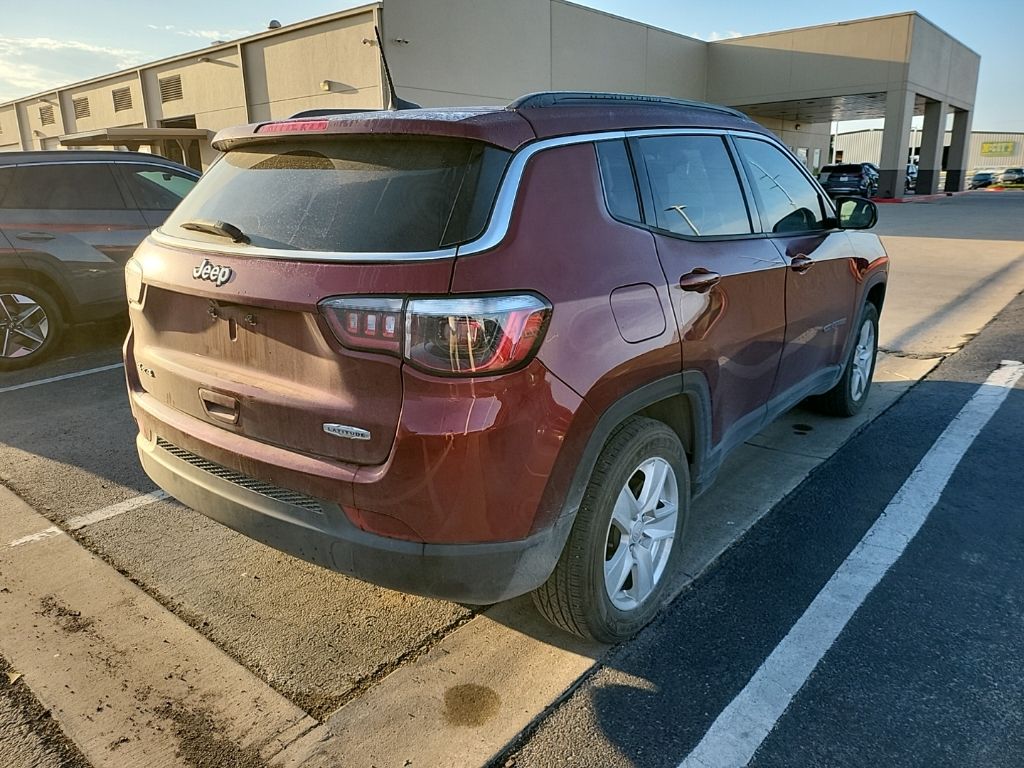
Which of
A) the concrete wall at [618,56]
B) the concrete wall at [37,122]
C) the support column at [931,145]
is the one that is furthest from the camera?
the support column at [931,145]

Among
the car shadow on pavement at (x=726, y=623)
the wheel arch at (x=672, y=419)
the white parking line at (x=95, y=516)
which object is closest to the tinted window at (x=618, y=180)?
the wheel arch at (x=672, y=419)

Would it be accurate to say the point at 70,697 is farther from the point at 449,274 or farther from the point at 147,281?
the point at 449,274

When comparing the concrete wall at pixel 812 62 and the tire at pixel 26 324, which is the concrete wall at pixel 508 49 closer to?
the concrete wall at pixel 812 62

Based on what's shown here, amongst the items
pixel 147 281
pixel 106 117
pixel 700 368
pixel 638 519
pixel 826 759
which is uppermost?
→ pixel 106 117

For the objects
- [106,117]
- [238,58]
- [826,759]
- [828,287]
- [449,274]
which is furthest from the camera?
[106,117]

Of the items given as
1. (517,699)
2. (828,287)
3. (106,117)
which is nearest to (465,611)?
(517,699)

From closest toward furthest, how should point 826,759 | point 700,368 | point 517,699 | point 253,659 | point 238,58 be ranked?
point 826,759, point 517,699, point 253,659, point 700,368, point 238,58

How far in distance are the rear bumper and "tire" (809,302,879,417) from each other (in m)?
3.23

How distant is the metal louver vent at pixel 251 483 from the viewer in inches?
89.7

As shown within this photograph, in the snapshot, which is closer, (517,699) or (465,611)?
(517,699)

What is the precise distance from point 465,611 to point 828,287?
2.64m

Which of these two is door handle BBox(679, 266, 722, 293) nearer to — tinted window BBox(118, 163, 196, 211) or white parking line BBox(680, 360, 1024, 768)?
white parking line BBox(680, 360, 1024, 768)

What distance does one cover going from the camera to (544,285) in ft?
6.99

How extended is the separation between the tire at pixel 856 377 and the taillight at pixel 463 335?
3.36 metres
